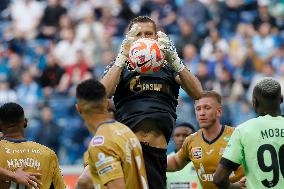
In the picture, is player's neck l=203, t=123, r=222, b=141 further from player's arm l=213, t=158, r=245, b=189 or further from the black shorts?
player's arm l=213, t=158, r=245, b=189

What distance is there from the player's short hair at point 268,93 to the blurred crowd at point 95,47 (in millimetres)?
8129

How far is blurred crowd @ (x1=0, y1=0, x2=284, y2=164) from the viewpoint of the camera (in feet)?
54.4

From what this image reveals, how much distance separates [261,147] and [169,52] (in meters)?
1.56

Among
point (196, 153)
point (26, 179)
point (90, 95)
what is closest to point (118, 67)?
point (26, 179)

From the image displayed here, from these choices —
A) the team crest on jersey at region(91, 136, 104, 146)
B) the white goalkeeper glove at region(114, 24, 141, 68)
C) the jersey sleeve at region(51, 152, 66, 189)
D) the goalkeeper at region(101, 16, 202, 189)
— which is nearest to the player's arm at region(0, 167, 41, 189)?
the jersey sleeve at region(51, 152, 66, 189)

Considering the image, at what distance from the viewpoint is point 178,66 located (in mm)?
8625

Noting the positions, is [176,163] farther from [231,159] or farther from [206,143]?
[231,159]

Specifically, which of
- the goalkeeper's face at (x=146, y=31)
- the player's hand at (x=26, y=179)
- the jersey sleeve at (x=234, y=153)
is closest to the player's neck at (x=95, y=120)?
the jersey sleeve at (x=234, y=153)

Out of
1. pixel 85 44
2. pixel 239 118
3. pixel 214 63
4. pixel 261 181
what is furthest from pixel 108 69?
pixel 85 44

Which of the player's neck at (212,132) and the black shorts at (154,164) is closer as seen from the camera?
the black shorts at (154,164)

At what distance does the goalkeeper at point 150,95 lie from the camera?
27.9 feet

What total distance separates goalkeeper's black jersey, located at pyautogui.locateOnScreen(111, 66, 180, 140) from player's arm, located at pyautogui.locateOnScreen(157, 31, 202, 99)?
0.54ft

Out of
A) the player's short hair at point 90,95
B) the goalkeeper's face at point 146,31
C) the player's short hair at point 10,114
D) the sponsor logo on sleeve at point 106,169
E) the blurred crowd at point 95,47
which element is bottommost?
the sponsor logo on sleeve at point 106,169

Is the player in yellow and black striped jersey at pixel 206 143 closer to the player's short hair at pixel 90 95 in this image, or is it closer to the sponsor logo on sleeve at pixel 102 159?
the player's short hair at pixel 90 95
